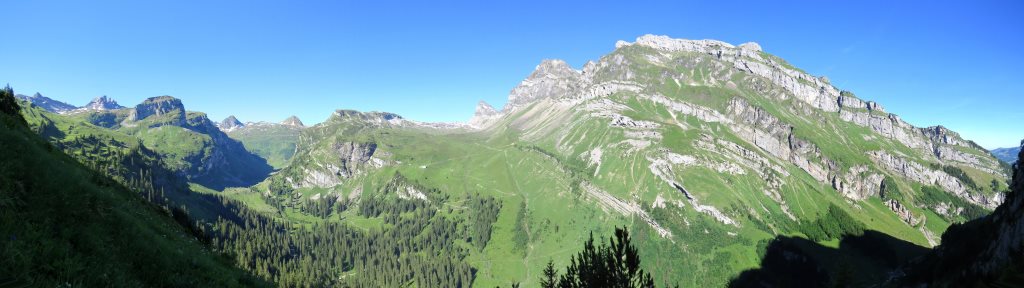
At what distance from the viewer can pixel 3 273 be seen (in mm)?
7312

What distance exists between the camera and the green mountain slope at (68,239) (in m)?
9.39

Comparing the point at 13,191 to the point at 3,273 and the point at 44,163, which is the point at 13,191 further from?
the point at 3,273

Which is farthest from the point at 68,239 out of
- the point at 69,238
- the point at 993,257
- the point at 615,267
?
the point at 993,257

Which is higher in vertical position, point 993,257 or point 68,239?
point 68,239

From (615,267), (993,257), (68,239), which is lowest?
(615,267)

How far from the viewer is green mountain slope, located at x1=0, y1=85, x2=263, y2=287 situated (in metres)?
9.39

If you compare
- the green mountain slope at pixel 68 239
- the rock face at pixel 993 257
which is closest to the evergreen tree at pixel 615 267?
the rock face at pixel 993 257

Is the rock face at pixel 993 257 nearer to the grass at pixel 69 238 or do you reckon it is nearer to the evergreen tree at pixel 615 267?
the grass at pixel 69 238

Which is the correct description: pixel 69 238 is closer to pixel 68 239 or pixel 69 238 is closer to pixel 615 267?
pixel 68 239

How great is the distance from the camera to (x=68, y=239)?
12305 millimetres

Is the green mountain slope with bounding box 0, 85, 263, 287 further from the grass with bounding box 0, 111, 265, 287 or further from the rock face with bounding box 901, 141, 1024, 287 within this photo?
the rock face with bounding box 901, 141, 1024, 287

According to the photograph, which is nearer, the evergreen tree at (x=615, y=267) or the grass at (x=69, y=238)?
the grass at (x=69, y=238)

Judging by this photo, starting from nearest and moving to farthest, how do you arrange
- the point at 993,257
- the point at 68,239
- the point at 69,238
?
the point at 68,239 → the point at 69,238 → the point at 993,257

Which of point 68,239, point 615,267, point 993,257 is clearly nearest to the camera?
point 68,239
